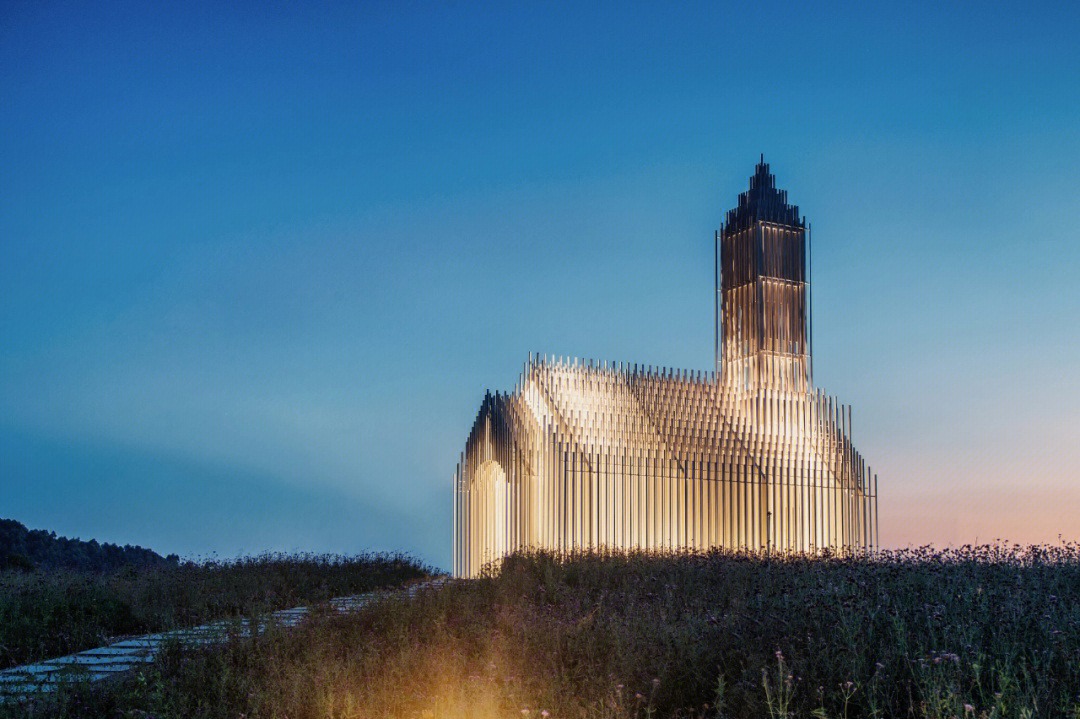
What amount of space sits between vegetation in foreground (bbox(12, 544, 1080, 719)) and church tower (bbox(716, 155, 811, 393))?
542 inches

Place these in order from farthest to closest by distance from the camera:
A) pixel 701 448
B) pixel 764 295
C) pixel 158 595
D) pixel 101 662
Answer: pixel 764 295, pixel 701 448, pixel 158 595, pixel 101 662

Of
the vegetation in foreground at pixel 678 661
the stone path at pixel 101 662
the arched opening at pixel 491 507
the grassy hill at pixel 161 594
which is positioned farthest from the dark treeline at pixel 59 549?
the vegetation in foreground at pixel 678 661

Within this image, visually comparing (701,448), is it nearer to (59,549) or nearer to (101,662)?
(101,662)

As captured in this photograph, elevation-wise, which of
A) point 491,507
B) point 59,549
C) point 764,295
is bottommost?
point 59,549

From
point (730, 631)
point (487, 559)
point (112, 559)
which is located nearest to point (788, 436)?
point (487, 559)

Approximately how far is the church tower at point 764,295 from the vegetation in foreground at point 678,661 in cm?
1376

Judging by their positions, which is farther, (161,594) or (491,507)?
(491,507)

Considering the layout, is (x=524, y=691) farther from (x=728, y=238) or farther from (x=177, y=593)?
(x=728, y=238)

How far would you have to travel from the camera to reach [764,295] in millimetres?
23547

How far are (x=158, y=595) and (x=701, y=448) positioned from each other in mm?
10938

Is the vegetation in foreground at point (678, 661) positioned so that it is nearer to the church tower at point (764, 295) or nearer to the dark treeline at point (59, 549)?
the church tower at point (764, 295)

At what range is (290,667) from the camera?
7.42 m

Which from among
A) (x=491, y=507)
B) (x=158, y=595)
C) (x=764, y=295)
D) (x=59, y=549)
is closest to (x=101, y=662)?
(x=158, y=595)

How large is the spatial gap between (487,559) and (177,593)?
26.7 ft
